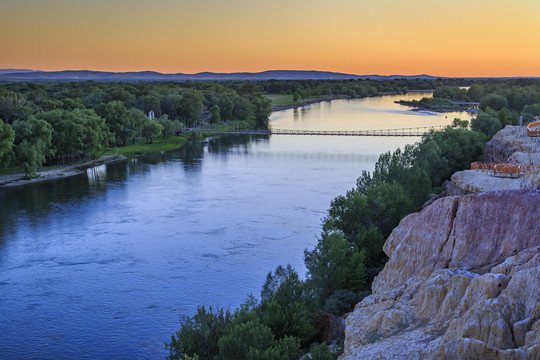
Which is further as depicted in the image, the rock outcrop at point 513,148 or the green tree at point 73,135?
the green tree at point 73,135

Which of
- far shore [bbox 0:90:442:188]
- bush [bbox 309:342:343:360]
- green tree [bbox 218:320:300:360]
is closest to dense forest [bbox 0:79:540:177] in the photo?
far shore [bbox 0:90:442:188]

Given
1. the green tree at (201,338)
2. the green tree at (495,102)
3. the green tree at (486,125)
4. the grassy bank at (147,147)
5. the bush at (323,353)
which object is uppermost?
the green tree at (495,102)

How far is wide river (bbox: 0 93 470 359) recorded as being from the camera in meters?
26.7

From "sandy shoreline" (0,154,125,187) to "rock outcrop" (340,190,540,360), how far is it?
47.4 meters

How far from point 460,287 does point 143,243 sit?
2729 centimetres

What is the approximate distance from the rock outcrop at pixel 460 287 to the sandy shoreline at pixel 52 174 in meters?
47.4

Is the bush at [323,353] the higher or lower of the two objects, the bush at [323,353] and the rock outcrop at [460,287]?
the lower

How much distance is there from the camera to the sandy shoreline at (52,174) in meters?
57.2

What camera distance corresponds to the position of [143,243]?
38.4 meters

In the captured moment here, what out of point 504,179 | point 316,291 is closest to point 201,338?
point 316,291

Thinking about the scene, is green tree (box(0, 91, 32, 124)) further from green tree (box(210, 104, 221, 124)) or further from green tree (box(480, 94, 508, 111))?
green tree (box(480, 94, 508, 111))

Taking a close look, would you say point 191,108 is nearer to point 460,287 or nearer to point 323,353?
point 323,353

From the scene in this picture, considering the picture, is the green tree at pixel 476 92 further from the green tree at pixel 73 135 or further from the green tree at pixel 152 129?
the green tree at pixel 73 135

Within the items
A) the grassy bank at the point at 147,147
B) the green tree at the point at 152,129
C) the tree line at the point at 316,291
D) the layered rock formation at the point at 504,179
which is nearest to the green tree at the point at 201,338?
the tree line at the point at 316,291
